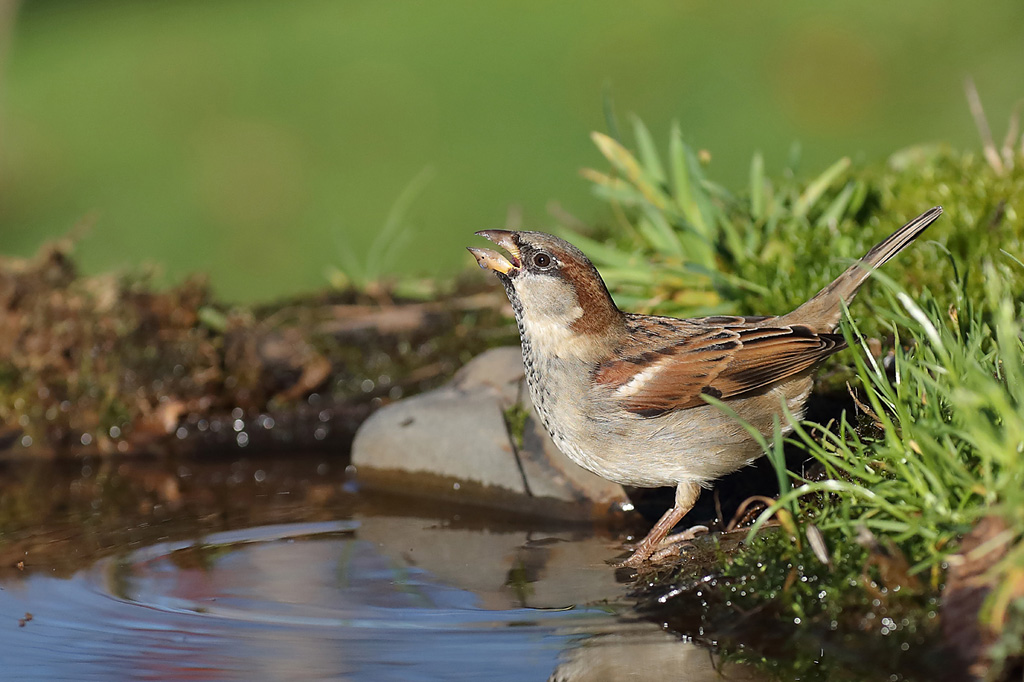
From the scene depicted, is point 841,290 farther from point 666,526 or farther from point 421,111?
point 421,111

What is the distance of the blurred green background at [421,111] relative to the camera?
1265 cm

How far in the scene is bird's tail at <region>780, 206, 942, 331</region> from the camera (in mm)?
4896

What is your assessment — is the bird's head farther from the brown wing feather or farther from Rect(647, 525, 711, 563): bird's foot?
Rect(647, 525, 711, 563): bird's foot

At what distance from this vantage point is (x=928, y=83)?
14.1 metres

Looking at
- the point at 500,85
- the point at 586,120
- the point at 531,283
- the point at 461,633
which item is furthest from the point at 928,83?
the point at 461,633

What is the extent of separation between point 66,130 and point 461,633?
1400 centimetres

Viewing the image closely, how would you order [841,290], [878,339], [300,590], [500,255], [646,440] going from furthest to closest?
[878,339]
[841,290]
[500,255]
[646,440]
[300,590]

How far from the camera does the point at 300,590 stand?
4551 millimetres

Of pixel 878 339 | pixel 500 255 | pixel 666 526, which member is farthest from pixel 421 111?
pixel 666 526

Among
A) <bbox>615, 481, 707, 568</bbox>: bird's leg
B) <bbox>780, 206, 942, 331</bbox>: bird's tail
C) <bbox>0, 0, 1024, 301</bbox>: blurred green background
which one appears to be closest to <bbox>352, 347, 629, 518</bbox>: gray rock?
<bbox>615, 481, 707, 568</bbox>: bird's leg

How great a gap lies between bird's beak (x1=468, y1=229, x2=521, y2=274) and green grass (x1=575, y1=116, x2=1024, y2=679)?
1420mm

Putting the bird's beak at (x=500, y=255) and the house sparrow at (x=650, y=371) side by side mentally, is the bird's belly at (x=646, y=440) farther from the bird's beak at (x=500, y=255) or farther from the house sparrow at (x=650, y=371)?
the bird's beak at (x=500, y=255)

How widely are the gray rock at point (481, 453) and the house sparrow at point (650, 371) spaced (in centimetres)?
82

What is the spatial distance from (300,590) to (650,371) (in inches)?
67.8
